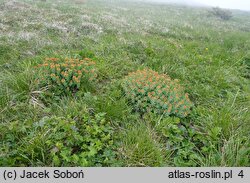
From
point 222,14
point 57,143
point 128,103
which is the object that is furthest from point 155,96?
point 222,14

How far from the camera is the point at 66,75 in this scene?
446 cm

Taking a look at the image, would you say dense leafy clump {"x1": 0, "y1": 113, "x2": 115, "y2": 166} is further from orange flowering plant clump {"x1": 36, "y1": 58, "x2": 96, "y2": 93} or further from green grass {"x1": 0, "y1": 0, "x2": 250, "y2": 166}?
orange flowering plant clump {"x1": 36, "y1": 58, "x2": 96, "y2": 93}

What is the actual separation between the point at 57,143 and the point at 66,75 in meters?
1.90

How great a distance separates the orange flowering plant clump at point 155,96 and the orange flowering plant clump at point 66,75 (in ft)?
3.50

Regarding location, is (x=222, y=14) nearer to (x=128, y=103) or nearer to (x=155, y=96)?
(x=155, y=96)

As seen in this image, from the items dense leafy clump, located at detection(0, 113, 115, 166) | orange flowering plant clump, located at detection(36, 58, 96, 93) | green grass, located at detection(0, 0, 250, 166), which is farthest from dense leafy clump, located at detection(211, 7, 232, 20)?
dense leafy clump, located at detection(0, 113, 115, 166)

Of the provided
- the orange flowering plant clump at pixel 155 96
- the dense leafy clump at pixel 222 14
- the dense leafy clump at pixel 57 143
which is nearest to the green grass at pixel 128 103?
the dense leafy clump at pixel 57 143

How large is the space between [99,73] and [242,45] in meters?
9.03

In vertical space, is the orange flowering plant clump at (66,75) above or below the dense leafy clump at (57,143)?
above

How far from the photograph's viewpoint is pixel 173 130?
3816mm

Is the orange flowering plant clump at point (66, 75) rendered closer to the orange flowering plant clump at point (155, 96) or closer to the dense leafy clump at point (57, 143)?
the orange flowering plant clump at point (155, 96)

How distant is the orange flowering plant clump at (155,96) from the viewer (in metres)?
4.14

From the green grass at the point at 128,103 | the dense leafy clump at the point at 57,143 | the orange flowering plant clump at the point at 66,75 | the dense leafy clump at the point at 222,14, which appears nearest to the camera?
the dense leafy clump at the point at 57,143

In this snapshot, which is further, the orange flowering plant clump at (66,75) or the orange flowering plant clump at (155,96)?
the orange flowering plant clump at (66,75)
